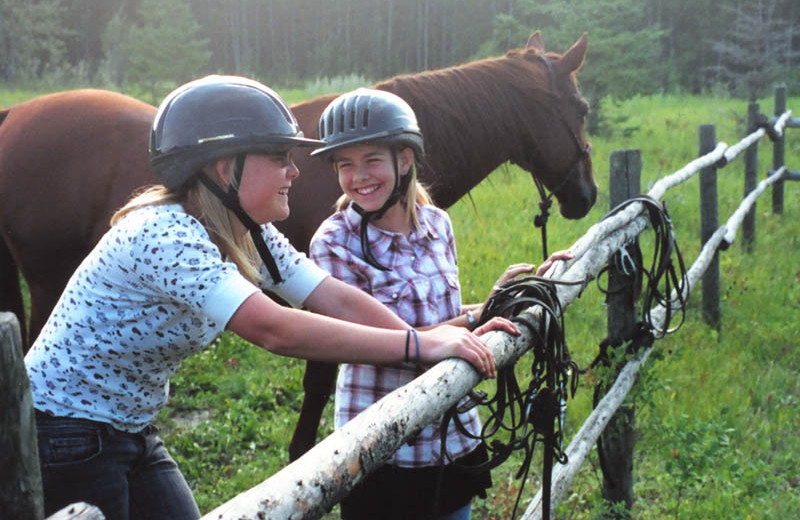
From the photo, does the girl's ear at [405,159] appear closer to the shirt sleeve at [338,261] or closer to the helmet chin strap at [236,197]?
the shirt sleeve at [338,261]

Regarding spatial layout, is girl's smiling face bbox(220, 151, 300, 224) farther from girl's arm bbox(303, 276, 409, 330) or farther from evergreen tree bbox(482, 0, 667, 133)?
evergreen tree bbox(482, 0, 667, 133)

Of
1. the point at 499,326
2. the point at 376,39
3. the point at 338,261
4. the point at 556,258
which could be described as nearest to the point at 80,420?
the point at 338,261

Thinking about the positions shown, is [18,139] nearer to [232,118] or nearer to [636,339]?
[232,118]

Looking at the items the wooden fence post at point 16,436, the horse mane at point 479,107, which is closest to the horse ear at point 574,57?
the horse mane at point 479,107

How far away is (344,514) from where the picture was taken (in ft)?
7.53

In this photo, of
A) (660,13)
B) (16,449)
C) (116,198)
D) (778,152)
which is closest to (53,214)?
(116,198)

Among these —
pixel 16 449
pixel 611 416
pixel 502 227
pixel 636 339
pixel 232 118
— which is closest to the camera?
pixel 16 449

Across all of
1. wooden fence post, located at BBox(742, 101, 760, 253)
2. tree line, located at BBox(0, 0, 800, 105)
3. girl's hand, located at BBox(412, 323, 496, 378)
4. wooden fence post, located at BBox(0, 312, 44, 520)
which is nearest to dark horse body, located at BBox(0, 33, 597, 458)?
girl's hand, located at BBox(412, 323, 496, 378)

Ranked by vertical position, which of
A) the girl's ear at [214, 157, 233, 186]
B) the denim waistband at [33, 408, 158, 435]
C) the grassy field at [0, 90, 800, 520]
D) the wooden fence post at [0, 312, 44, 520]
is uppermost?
the girl's ear at [214, 157, 233, 186]

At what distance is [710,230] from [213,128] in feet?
15.9

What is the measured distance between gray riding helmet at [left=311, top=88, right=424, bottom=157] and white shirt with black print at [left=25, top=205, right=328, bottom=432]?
0.74 metres

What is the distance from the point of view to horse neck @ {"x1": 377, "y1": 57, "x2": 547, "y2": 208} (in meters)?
3.94

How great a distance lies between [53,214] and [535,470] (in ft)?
9.75

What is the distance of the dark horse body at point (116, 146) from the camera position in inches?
158
